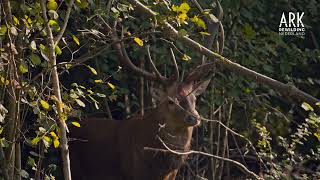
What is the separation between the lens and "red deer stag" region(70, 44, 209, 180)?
7484mm

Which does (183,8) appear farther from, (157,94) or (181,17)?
(157,94)

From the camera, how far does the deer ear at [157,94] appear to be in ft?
25.5

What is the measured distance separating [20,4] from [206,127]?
13.1ft

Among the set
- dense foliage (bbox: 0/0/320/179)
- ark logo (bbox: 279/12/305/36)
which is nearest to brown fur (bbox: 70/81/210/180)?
dense foliage (bbox: 0/0/320/179)

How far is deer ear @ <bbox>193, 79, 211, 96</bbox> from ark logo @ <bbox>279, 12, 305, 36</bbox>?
67.6 inches

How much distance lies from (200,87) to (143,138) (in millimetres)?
804

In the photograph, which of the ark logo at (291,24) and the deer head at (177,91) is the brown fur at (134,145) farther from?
the ark logo at (291,24)

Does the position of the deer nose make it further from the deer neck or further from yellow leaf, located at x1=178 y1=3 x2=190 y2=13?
yellow leaf, located at x1=178 y1=3 x2=190 y2=13

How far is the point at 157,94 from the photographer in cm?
780

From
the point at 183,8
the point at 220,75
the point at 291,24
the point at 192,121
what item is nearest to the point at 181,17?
the point at 183,8

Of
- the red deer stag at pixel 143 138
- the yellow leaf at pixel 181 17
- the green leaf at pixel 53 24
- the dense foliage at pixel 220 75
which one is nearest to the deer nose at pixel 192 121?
the red deer stag at pixel 143 138

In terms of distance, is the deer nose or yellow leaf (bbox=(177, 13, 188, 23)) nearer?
yellow leaf (bbox=(177, 13, 188, 23))

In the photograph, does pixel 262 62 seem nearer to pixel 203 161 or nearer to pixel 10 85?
pixel 203 161

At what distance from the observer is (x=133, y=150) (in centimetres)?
762
